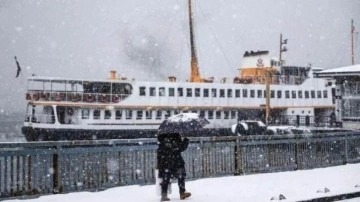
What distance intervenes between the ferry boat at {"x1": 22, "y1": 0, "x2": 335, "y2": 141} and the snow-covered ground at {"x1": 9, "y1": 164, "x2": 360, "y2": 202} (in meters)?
29.6

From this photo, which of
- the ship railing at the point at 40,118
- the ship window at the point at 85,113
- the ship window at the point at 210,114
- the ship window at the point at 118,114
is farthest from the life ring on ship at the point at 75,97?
the ship window at the point at 210,114

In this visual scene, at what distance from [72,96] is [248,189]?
32.2m

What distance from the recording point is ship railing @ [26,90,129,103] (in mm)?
40406

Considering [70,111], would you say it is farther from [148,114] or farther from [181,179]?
[181,179]

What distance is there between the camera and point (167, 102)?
46.2 meters

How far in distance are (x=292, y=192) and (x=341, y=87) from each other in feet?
74.9

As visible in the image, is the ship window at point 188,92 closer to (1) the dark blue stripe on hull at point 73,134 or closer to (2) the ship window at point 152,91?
(2) the ship window at point 152,91

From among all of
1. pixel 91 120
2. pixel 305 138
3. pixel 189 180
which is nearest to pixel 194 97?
pixel 91 120

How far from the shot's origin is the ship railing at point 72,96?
133 feet

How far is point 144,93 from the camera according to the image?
4506 centimetres

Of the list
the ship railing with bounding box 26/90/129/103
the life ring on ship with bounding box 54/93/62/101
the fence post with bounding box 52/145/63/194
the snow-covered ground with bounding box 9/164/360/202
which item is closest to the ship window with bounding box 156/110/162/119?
the ship railing with bounding box 26/90/129/103

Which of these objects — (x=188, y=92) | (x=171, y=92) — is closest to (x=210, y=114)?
(x=188, y=92)

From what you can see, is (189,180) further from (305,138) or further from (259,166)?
(305,138)

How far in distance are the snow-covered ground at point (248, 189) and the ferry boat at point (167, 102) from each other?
29.6m
